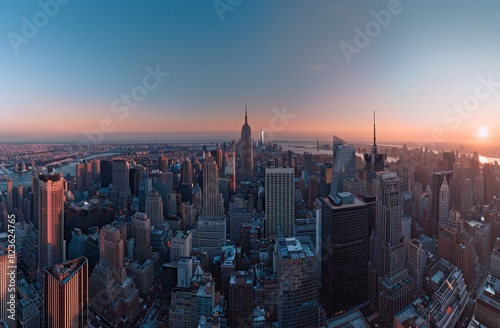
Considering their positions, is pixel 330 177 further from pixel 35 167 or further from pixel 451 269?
pixel 35 167

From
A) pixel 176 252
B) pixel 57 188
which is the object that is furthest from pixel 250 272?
pixel 57 188

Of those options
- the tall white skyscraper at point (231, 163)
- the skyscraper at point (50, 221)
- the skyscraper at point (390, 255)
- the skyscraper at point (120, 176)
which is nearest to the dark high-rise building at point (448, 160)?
the skyscraper at point (390, 255)

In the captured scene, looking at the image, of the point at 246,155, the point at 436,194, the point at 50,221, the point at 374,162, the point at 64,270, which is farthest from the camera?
the point at 246,155

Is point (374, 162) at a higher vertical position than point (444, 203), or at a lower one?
higher

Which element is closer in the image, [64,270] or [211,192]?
[64,270]

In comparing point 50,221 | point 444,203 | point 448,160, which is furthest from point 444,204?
point 50,221

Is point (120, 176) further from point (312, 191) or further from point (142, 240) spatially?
point (312, 191)
